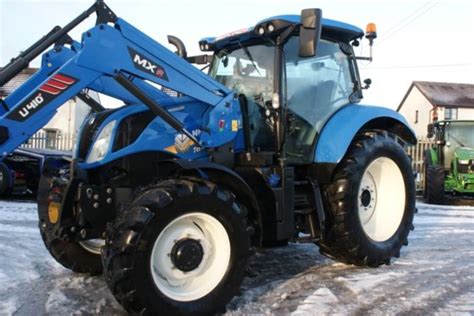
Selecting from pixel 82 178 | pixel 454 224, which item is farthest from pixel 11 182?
Answer: pixel 454 224

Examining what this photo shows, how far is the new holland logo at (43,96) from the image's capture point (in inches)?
136

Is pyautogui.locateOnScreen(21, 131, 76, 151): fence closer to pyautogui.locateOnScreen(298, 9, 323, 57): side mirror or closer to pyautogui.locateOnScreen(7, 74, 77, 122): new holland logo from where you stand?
pyautogui.locateOnScreen(7, 74, 77, 122): new holland logo

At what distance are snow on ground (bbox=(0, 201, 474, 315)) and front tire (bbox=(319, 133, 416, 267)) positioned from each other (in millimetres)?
226

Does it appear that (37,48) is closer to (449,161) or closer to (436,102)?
(449,161)

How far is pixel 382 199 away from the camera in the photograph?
18.4 feet

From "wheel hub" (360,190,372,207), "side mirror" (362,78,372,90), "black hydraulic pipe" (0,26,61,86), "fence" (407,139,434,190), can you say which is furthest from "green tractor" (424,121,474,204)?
"black hydraulic pipe" (0,26,61,86)

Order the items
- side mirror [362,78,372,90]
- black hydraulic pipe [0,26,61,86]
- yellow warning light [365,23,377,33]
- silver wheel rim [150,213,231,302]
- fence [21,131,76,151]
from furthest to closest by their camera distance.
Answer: fence [21,131,76,151] < side mirror [362,78,372,90] < yellow warning light [365,23,377,33] < black hydraulic pipe [0,26,61,86] < silver wheel rim [150,213,231,302]

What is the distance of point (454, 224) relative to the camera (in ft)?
27.4

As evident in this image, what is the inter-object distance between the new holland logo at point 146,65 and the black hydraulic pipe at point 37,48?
49 cm

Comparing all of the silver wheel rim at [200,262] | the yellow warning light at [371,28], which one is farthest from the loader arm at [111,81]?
the yellow warning light at [371,28]

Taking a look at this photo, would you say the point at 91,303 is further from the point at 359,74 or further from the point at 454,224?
the point at 454,224

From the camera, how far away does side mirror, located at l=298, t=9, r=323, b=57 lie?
158 inches

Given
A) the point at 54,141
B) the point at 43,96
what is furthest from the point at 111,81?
the point at 54,141

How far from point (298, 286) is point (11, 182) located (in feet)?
29.0
